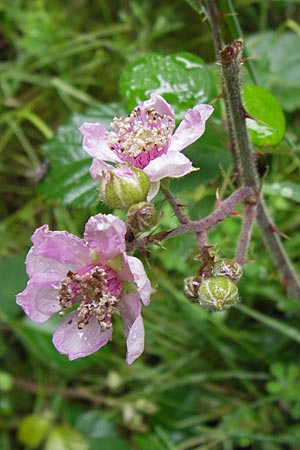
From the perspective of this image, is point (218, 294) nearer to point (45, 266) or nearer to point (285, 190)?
point (45, 266)

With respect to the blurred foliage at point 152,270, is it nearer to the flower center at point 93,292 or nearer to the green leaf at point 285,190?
the green leaf at point 285,190

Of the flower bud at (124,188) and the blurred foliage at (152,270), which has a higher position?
the flower bud at (124,188)

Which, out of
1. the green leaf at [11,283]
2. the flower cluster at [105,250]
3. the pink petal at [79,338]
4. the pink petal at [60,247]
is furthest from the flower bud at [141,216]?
the green leaf at [11,283]

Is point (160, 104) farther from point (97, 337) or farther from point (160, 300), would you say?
point (160, 300)

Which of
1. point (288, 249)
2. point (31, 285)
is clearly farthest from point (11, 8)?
point (31, 285)

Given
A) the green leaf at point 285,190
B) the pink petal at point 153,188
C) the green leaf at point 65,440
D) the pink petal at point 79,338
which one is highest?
the pink petal at point 153,188
